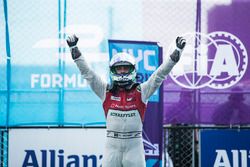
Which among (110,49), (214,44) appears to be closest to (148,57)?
(110,49)

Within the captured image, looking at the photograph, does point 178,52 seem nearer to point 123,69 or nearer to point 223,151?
point 123,69

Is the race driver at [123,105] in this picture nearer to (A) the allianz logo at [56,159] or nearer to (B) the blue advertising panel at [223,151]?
(A) the allianz logo at [56,159]

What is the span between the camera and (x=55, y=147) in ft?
18.3

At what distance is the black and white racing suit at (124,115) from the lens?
174 inches

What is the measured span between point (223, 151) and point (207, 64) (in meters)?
0.91

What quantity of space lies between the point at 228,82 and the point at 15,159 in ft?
7.66

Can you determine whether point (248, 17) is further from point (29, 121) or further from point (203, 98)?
point (29, 121)

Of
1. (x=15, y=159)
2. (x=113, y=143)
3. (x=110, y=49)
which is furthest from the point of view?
(x=15, y=159)

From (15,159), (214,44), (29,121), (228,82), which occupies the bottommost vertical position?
(15,159)

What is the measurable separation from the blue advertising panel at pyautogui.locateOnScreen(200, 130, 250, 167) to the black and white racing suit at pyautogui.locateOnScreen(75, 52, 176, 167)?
1.28 metres

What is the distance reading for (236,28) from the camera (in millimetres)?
5688

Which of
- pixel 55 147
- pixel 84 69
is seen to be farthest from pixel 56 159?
pixel 84 69

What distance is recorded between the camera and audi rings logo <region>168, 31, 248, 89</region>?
5.64 m

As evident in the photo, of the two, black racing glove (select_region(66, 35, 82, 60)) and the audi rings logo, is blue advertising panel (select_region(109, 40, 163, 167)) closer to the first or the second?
the audi rings logo
